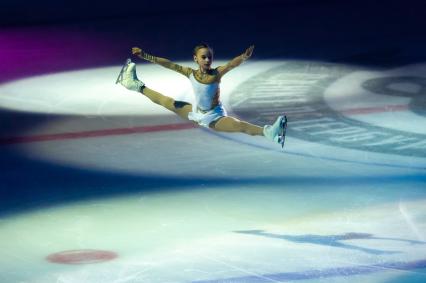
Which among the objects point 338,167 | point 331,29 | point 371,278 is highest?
point 331,29

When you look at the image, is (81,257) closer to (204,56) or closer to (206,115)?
(206,115)

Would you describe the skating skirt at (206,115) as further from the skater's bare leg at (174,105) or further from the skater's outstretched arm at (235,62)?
the skater's outstretched arm at (235,62)

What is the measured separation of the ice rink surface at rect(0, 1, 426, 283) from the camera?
9.09 m

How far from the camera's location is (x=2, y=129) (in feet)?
44.1

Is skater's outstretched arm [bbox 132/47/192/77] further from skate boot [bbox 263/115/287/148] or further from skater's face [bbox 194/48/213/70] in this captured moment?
skate boot [bbox 263/115/287/148]

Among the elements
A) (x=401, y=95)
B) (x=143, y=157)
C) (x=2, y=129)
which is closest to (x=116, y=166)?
(x=143, y=157)

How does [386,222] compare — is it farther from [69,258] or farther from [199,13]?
[199,13]

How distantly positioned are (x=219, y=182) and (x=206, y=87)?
2.45 meters

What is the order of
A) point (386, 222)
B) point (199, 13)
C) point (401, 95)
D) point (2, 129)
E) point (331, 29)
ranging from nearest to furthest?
point (386, 222)
point (2, 129)
point (401, 95)
point (331, 29)
point (199, 13)

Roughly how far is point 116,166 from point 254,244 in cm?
280

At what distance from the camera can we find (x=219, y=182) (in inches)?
442

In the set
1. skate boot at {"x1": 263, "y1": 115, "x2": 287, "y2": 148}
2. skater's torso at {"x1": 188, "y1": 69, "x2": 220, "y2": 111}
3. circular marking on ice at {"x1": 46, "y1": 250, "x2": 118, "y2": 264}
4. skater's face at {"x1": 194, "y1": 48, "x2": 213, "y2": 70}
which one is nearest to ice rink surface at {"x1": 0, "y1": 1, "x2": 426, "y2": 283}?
circular marking on ice at {"x1": 46, "y1": 250, "x2": 118, "y2": 264}

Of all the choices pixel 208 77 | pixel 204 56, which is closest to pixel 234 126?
pixel 208 77

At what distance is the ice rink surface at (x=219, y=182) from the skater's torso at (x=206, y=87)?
1267 millimetres
